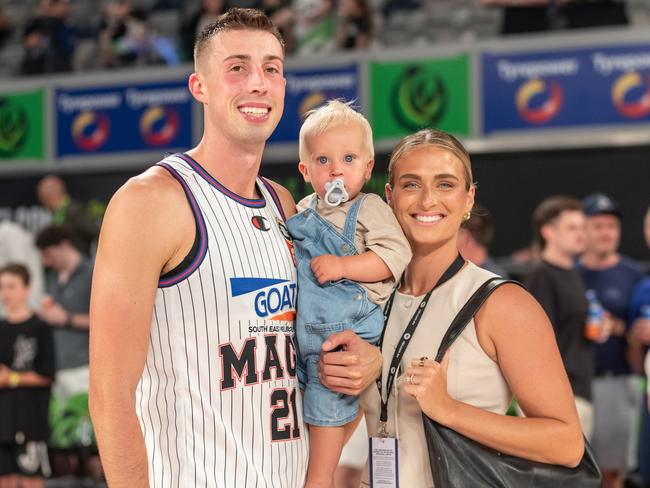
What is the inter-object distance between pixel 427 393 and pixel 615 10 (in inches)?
249

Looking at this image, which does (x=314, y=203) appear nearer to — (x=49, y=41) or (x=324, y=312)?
(x=324, y=312)

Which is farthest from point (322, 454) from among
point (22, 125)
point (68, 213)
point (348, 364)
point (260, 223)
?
point (22, 125)

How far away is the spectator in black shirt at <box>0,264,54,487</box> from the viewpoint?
23.2 feet

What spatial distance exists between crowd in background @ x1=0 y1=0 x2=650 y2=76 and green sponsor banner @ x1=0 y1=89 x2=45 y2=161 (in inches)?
27.3

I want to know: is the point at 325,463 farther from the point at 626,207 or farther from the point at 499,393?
the point at 626,207

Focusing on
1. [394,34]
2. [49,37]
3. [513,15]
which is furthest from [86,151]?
[513,15]

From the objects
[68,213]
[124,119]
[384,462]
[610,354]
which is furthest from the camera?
[124,119]

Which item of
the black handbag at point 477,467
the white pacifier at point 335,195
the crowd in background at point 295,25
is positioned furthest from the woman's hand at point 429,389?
the crowd in background at point 295,25

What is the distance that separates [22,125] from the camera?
997 cm

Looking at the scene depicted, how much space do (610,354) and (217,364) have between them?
515cm

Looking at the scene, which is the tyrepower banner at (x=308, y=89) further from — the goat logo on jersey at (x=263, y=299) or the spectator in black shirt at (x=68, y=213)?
the goat logo on jersey at (x=263, y=299)

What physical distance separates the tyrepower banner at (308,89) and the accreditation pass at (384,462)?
Answer: 6149mm

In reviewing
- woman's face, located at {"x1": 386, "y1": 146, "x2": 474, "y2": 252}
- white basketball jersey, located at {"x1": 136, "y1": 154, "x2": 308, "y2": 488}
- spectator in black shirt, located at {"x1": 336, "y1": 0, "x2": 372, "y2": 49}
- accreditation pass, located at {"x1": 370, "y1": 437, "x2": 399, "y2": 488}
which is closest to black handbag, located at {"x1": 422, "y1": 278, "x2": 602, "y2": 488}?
accreditation pass, located at {"x1": 370, "y1": 437, "x2": 399, "y2": 488}

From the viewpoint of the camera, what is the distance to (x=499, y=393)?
2.85 metres
